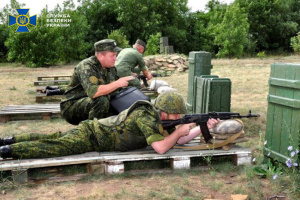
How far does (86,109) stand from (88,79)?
1.73 ft

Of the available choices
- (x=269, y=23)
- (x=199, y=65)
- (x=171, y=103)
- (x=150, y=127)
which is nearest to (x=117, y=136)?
(x=150, y=127)

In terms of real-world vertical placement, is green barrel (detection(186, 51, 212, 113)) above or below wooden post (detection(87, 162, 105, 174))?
above

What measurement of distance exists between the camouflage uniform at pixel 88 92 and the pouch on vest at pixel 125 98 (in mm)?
110

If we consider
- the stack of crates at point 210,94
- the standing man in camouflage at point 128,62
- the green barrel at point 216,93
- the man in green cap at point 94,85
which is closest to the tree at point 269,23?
the standing man in camouflage at point 128,62

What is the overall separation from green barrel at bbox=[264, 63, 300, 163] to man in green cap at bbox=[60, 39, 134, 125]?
1990 mm

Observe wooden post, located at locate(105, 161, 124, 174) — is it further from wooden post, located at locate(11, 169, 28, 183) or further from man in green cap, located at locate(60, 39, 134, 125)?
man in green cap, located at locate(60, 39, 134, 125)

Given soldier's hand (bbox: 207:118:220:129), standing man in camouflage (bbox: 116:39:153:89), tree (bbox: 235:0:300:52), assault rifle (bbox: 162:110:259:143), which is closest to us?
assault rifle (bbox: 162:110:259:143)

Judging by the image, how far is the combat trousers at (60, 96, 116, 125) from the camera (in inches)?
197

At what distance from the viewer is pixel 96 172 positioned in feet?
13.5

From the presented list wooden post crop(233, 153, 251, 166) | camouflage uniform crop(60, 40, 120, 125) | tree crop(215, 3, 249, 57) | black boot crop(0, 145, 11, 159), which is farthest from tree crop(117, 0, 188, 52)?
black boot crop(0, 145, 11, 159)

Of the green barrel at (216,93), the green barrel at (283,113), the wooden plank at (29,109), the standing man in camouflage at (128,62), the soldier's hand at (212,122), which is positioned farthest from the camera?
the standing man in camouflage at (128,62)

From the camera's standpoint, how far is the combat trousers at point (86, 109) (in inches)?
197

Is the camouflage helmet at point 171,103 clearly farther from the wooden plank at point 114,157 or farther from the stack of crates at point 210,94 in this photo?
the stack of crates at point 210,94

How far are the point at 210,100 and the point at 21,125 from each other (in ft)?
12.6
